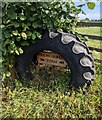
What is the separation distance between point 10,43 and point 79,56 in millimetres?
841

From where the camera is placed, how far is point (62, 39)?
3146mm

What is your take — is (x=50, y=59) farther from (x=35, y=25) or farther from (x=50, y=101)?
(x=50, y=101)

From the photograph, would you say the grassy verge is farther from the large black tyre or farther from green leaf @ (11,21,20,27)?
green leaf @ (11,21,20,27)

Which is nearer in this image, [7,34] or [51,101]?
[51,101]

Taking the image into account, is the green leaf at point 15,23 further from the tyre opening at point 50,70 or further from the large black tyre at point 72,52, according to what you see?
the tyre opening at point 50,70

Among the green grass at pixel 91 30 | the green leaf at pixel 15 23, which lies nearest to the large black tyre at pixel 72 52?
the green leaf at pixel 15 23

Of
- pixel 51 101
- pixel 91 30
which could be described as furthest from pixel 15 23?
pixel 91 30

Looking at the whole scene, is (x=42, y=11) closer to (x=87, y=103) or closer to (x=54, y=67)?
(x=54, y=67)

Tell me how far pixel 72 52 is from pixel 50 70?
64cm

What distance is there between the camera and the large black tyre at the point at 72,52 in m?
3.07

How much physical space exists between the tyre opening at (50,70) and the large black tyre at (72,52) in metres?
0.19

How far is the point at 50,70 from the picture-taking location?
3.61m

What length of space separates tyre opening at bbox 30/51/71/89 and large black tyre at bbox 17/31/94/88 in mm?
193

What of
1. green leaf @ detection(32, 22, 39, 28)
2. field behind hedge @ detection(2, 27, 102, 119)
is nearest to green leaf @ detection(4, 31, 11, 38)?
green leaf @ detection(32, 22, 39, 28)
